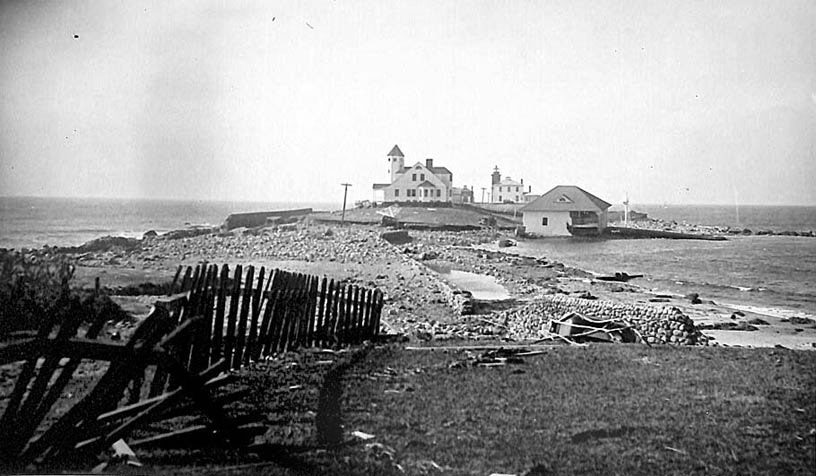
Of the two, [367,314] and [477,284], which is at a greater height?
[477,284]

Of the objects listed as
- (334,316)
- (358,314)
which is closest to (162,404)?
(334,316)

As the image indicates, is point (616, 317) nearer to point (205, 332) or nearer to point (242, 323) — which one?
point (242, 323)

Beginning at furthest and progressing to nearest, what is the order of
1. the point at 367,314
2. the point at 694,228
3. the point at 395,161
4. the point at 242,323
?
the point at 694,228, the point at 395,161, the point at 367,314, the point at 242,323

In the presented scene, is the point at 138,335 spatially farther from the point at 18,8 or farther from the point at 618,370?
the point at 18,8

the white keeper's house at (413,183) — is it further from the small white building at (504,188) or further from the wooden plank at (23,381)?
the wooden plank at (23,381)

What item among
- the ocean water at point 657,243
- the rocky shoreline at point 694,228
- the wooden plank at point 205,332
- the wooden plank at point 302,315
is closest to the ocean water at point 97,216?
the ocean water at point 657,243

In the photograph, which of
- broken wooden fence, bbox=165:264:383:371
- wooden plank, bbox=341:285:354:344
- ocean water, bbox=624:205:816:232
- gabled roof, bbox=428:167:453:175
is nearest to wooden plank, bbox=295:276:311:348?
broken wooden fence, bbox=165:264:383:371

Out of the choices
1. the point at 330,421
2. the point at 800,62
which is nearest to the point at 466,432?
the point at 330,421
